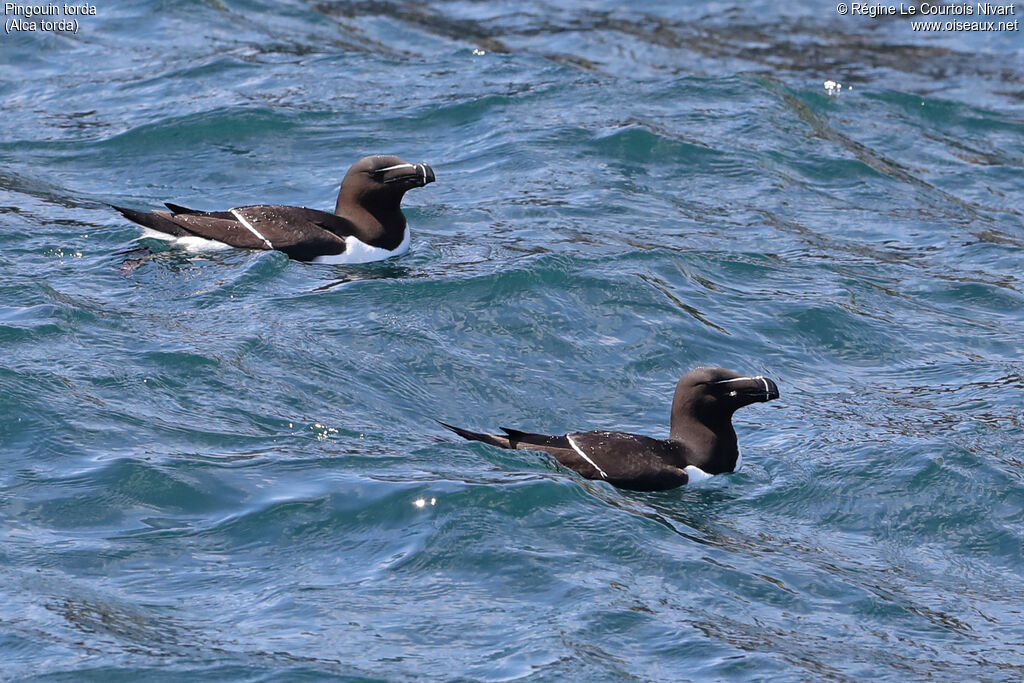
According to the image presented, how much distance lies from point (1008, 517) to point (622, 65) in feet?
31.9

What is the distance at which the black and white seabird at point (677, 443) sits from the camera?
8062mm

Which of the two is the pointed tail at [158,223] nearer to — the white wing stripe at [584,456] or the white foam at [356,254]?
the white foam at [356,254]

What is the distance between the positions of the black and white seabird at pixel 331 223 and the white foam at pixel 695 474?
11.7ft

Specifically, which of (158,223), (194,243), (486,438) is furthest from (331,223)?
(486,438)

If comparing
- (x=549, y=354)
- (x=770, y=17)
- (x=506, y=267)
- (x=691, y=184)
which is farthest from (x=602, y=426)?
(x=770, y=17)

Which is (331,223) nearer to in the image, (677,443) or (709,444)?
(677,443)

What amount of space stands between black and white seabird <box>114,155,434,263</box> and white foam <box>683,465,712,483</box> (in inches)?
141

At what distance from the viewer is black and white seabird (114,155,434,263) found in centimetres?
1084

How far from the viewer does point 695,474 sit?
8266mm


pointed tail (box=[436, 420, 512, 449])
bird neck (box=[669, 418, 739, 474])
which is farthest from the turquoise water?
bird neck (box=[669, 418, 739, 474])

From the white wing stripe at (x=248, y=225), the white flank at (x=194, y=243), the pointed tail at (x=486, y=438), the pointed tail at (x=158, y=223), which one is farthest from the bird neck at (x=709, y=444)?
the pointed tail at (x=158, y=223)

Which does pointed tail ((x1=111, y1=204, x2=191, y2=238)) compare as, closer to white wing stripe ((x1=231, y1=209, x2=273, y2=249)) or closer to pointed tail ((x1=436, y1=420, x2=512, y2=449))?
white wing stripe ((x1=231, y1=209, x2=273, y2=249))

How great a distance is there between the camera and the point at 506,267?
10844 mm

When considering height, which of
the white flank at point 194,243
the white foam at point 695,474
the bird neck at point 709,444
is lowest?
the white foam at point 695,474
